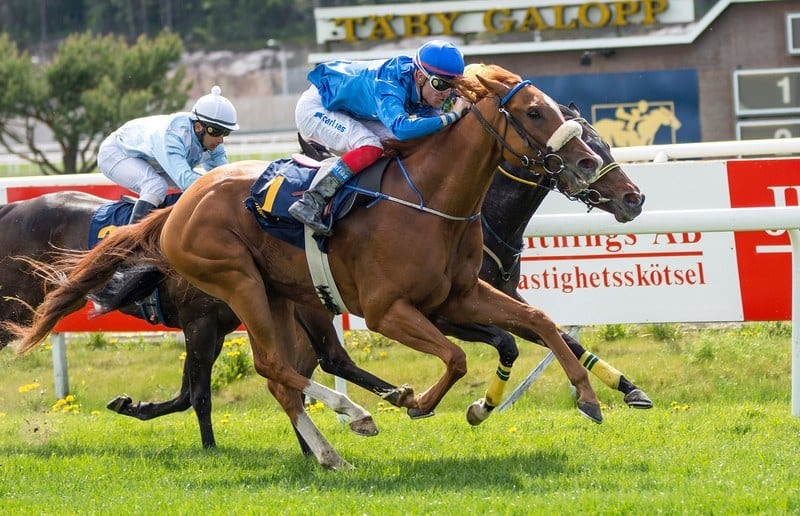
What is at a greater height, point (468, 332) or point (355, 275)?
point (355, 275)

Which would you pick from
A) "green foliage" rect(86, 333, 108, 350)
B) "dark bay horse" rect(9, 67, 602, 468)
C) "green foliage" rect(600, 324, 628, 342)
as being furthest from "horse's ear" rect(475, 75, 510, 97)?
"green foliage" rect(86, 333, 108, 350)

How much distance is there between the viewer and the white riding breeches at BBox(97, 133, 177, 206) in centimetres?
706

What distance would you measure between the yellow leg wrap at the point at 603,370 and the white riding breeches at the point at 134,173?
2.62 metres

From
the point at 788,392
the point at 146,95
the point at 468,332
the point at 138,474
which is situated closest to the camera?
the point at 138,474

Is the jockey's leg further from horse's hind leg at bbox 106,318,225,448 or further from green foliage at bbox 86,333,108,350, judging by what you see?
green foliage at bbox 86,333,108,350

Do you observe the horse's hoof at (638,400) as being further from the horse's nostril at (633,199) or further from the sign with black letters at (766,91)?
the sign with black letters at (766,91)

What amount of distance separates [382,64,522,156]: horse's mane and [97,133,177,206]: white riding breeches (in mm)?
1978

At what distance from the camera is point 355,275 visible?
18.0 ft

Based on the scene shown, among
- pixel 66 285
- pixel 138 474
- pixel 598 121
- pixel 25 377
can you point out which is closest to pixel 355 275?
pixel 138 474

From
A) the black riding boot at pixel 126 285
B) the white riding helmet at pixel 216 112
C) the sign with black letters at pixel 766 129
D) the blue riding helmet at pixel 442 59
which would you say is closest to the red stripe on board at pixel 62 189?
the white riding helmet at pixel 216 112

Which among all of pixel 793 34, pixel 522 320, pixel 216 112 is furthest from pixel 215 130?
pixel 793 34

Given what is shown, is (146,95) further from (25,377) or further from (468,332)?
(468,332)

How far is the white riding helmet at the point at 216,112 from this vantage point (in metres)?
6.86

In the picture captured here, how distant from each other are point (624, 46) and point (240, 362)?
28.3ft
